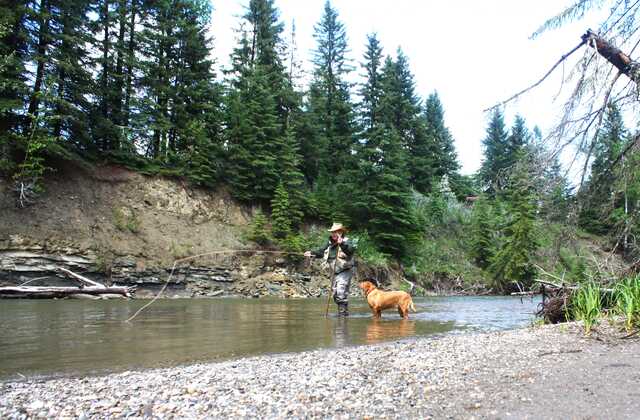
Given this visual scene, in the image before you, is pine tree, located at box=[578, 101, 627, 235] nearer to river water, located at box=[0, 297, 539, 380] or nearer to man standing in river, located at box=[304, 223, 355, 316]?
river water, located at box=[0, 297, 539, 380]

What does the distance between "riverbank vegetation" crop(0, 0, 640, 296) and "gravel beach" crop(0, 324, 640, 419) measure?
2093 millimetres

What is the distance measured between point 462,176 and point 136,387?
50.0 metres

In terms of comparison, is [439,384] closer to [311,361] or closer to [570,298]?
[311,361]

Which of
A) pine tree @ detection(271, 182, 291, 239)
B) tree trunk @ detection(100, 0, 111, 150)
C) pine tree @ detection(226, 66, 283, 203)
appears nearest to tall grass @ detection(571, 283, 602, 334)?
pine tree @ detection(271, 182, 291, 239)

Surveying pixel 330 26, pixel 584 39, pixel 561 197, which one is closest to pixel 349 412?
pixel 561 197

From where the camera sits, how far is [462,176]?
5059cm

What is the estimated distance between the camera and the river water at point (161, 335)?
5.55 metres

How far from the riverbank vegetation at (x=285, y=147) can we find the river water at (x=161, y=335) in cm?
305

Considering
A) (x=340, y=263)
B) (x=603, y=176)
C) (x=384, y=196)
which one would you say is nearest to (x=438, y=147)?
(x=384, y=196)

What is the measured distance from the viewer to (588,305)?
20.0ft

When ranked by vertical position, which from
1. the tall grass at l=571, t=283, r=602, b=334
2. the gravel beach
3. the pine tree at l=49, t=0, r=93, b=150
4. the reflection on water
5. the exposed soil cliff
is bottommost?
the reflection on water

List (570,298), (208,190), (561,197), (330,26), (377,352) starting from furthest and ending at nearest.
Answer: (330,26) → (208,190) → (570,298) → (561,197) → (377,352)

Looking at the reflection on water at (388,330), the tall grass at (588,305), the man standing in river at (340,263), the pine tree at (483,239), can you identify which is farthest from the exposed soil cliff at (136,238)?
the tall grass at (588,305)

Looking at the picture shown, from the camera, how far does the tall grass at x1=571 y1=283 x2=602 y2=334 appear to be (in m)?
6.04
